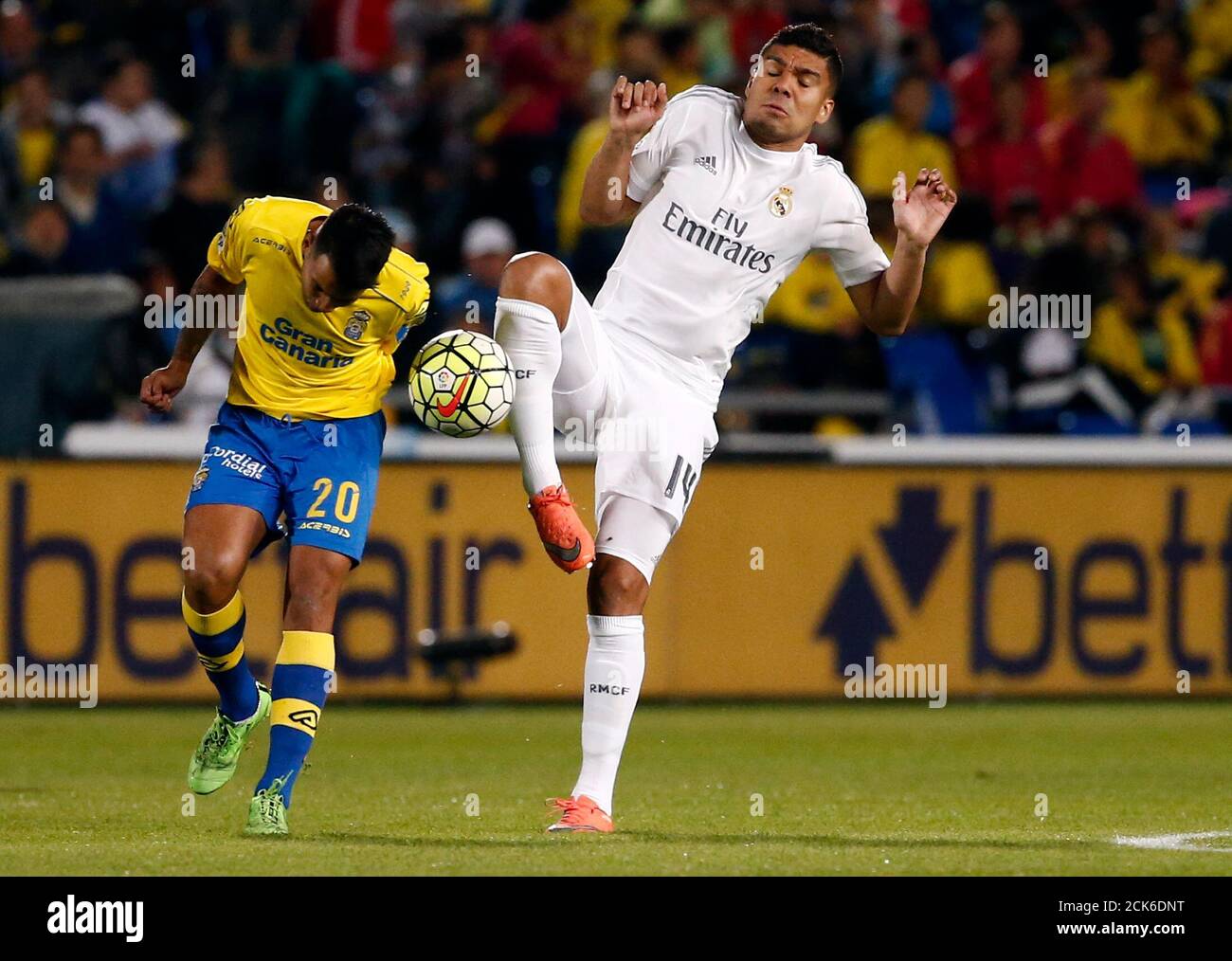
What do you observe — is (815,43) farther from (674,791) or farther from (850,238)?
(674,791)

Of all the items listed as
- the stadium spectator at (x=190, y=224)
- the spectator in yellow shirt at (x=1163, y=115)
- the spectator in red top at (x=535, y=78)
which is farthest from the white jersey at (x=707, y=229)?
the spectator in yellow shirt at (x=1163, y=115)

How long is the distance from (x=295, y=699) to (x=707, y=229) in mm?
2123

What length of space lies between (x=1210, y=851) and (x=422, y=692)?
20.0 feet

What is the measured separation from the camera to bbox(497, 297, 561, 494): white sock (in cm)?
728

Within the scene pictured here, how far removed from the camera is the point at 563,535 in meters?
7.02

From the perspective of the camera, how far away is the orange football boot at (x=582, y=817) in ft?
23.6

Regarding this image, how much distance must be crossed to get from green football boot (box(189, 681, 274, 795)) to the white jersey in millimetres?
1924

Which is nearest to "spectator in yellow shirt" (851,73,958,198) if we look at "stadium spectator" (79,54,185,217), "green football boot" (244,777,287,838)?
"stadium spectator" (79,54,185,217)

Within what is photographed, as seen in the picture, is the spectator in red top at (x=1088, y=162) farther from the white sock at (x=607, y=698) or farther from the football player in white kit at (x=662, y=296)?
the white sock at (x=607, y=698)

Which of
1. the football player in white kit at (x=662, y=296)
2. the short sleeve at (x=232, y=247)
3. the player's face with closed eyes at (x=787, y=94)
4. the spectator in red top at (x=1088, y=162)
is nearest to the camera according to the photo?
the football player in white kit at (x=662, y=296)

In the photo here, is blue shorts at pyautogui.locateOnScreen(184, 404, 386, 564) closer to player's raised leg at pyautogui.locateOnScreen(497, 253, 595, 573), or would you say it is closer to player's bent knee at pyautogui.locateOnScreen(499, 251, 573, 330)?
player's raised leg at pyautogui.locateOnScreen(497, 253, 595, 573)

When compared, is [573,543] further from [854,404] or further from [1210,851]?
[854,404]

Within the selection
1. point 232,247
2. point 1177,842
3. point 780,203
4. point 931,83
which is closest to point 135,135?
point 931,83

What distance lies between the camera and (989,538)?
12734mm
